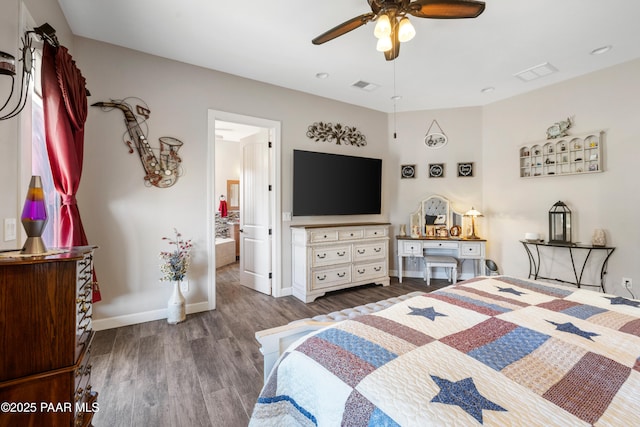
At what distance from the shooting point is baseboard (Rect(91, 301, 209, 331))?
8.93 feet

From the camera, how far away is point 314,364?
100 centimetres

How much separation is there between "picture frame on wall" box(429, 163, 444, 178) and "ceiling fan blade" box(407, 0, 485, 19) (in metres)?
3.01

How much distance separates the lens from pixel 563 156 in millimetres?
3664

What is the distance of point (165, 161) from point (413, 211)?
12.4 feet

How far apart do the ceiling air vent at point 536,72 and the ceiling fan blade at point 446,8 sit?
2.13m

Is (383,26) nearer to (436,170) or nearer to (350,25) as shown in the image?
(350,25)

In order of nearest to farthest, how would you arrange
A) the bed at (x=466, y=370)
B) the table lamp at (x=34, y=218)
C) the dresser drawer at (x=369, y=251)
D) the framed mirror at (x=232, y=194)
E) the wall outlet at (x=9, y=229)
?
1. the bed at (x=466, y=370)
2. the table lamp at (x=34, y=218)
3. the wall outlet at (x=9, y=229)
4. the dresser drawer at (x=369, y=251)
5. the framed mirror at (x=232, y=194)

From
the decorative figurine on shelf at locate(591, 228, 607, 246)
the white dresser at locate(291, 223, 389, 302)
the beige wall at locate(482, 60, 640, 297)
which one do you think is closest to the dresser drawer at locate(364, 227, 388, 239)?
the white dresser at locate(291, 223, 389, 302)

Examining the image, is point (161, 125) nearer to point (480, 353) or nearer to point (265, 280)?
point (265, 280)

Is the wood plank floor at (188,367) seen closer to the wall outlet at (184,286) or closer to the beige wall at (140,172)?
the wall outlet at (184,286)

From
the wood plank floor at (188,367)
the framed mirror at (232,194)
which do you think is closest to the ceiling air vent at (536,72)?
the wood plank floor at (188,367)

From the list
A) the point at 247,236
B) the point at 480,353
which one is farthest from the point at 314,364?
the point at 247,236

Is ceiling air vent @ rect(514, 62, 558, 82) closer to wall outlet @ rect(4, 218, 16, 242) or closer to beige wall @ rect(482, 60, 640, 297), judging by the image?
beige wall @ rect(482, 60, 640, 297)

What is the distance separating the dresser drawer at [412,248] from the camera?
4.36m
